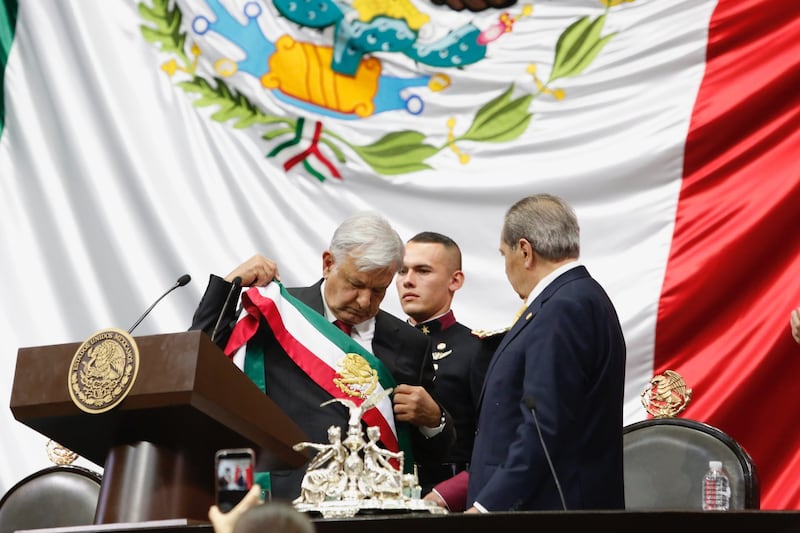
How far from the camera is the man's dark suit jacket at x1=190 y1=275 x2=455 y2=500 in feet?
9.77

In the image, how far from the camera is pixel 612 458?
9.07 feet

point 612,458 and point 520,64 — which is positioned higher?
point 520,64

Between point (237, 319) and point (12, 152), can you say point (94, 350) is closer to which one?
point (237, 319)

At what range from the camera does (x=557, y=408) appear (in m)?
2.68

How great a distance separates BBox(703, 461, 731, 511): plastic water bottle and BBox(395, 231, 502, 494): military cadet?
0.71 m

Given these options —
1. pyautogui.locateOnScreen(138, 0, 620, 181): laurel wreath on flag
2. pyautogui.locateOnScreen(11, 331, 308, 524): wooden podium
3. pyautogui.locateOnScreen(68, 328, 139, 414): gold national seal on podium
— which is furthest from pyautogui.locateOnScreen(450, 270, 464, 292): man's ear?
pyautogui.locateOnScreen(68, 328, 139, 414): gold national seal on podium

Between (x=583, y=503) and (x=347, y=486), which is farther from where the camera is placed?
(x=583, y=503)

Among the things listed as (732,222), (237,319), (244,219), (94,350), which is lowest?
(94,350)

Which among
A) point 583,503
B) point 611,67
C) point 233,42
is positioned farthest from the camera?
point 233,42

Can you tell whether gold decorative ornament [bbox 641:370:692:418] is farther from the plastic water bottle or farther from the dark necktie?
the dark necktie

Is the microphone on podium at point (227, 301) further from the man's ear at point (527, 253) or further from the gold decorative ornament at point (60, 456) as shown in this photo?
the gold decorative ornament at point (60, 456)

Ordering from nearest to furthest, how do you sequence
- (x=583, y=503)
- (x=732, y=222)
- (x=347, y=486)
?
(x=347, y=486)
(x=583, y=503)
(x=732, y=222)

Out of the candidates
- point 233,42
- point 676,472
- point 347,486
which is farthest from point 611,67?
point 347,486

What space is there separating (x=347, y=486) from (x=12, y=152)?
307cm
